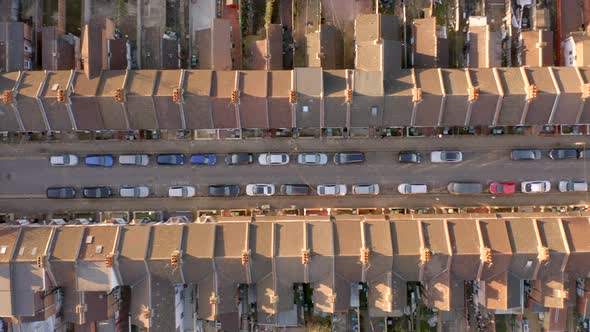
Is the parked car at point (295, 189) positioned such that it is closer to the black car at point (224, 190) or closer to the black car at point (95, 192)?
the black car at point (224, 190)

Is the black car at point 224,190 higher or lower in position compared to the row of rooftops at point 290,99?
lower

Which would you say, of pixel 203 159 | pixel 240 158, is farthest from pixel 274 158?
pixel 203 159

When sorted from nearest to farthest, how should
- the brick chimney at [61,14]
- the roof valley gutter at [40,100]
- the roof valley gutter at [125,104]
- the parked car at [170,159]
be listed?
the roof valley gutter at [40,100]
the roof valley gutter at [125,104]
the parked car at [170,159]
the brick chimney at [61,14]

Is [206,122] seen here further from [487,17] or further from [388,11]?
[487,17]

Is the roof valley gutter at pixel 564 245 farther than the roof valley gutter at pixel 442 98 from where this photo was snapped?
No

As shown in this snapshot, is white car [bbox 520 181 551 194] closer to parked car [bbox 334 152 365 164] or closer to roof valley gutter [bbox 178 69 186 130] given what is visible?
parked car [bbox 334 152 365 164]

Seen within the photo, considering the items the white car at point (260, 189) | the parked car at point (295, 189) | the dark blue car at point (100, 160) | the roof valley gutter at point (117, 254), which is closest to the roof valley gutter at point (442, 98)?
the parked car at point (295, 189)
